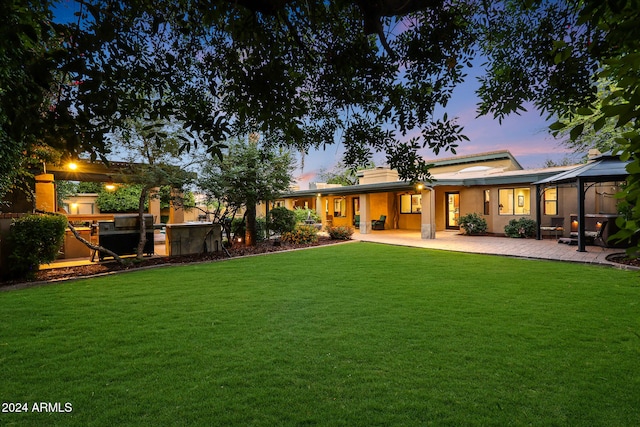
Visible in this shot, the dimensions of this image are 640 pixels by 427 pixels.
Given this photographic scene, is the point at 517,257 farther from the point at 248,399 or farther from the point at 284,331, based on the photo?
the point at 248,399

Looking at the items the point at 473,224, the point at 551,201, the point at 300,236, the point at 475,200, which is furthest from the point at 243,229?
the point at 551,201

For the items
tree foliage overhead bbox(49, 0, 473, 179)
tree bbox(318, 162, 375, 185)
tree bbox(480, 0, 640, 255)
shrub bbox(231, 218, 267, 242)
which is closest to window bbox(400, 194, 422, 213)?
shrub bbox(231, 218, 267, 242)

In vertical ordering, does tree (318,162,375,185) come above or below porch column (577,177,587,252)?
above

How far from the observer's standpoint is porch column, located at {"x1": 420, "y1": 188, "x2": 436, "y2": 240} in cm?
1458

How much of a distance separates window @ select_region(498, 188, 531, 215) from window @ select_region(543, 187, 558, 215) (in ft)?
2.14

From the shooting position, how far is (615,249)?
34.2ft

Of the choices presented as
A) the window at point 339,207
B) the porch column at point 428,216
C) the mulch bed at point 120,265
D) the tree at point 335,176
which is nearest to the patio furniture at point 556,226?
the porch column at point 428,216

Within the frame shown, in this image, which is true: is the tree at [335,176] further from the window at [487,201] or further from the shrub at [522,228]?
the shrub at [522,228]

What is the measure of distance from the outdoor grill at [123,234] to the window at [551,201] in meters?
16.1

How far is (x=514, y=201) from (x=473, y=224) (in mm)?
2182

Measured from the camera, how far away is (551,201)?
47.3 ft

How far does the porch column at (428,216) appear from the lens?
14.6 metres

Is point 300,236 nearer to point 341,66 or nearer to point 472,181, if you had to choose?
point 472,181

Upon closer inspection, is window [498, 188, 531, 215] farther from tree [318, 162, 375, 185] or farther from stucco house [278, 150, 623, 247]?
tree [318, 162, 375, 185]
